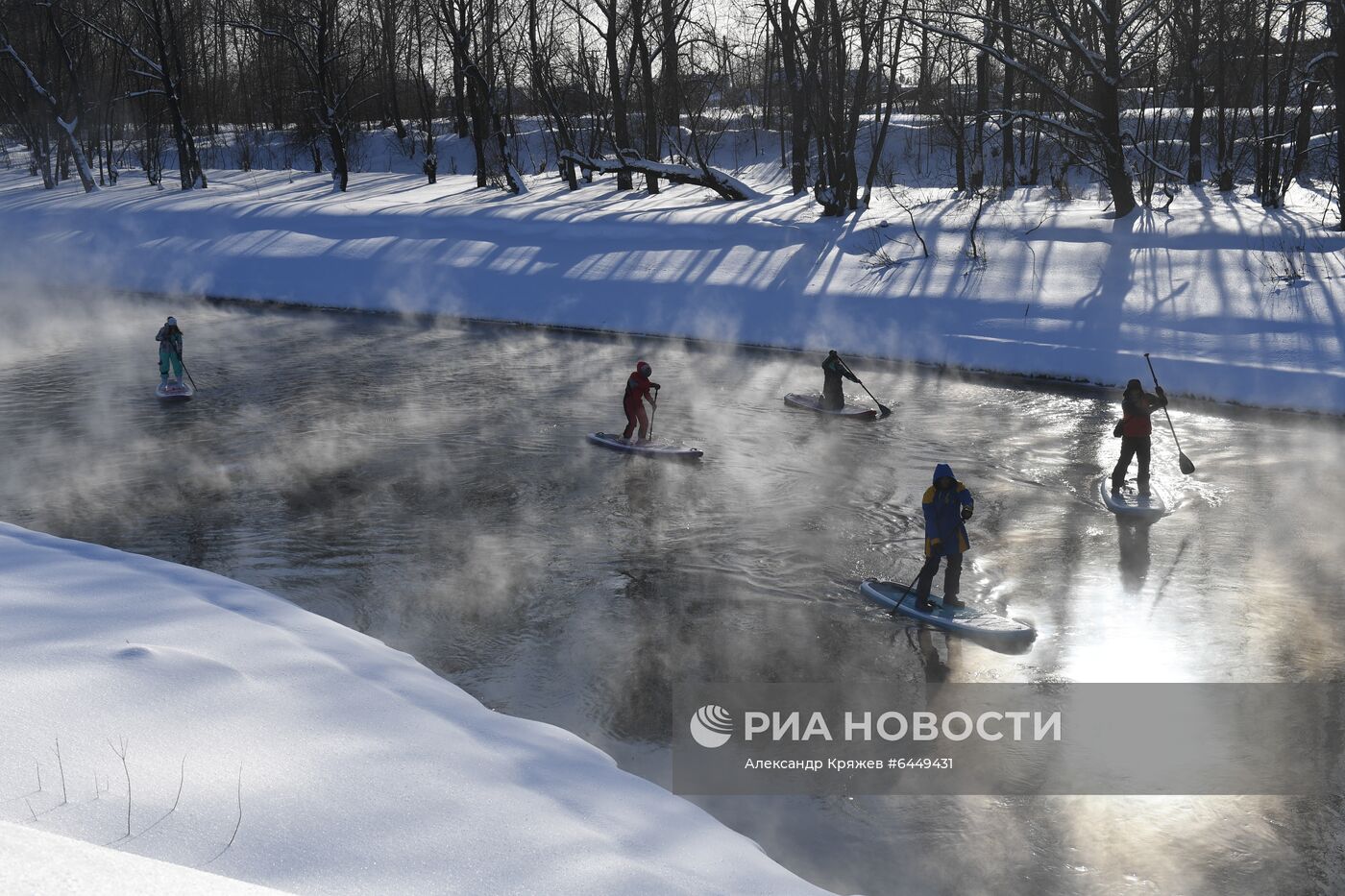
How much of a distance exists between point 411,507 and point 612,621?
4757 mm

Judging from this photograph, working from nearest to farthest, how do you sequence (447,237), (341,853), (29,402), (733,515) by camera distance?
(341,853) < (733,515) < (29,402) < (447,237)

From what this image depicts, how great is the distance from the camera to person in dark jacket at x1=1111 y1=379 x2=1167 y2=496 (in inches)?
579

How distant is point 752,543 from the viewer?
1337 centimetres

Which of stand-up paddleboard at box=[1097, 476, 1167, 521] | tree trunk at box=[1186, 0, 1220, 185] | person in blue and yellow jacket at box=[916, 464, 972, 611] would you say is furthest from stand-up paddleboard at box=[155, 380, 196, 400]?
tree trunk at box=[1186, 0, 1220, 185]

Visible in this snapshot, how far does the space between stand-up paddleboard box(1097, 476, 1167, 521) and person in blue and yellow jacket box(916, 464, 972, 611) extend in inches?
176

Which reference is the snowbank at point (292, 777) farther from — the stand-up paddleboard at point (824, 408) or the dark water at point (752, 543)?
the stand-up paddleboard at point (824, 408)

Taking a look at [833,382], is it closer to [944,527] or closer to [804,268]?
[944,527]

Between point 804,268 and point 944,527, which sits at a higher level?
point 804,268

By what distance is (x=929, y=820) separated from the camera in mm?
7805

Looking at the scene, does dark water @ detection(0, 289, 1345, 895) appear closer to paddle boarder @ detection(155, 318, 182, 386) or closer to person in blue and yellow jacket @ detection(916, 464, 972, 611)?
person in blue and yellow jacket @ detection(916, 464, 972, 611)

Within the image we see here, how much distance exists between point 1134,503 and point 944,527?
16.3 ft

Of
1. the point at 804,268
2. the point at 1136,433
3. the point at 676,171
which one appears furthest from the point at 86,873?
the point at 676,171

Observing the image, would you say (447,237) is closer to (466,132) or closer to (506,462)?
(506,462)

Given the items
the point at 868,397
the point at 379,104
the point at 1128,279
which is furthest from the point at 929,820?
the point at 379,104
